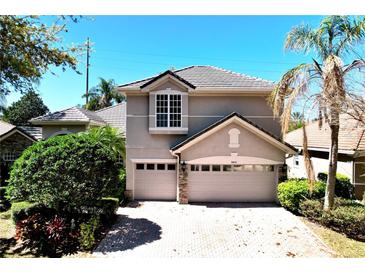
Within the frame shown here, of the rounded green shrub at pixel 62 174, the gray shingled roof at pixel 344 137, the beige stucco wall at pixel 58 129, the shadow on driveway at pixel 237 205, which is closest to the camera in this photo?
the rounded green shrub at pixel 62 174

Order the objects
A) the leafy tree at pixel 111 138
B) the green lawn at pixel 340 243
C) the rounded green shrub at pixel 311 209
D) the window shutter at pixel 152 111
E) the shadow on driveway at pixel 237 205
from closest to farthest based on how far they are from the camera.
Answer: the green lawn at pixel 340 243 → the rounded green shrub at pixel 311 209 → the shadow on driveway at pixel 237 205 → the window shutter at pixel 152 111 → the leafy tree at pixel 111 138

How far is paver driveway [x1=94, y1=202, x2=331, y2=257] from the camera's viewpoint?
281 inches

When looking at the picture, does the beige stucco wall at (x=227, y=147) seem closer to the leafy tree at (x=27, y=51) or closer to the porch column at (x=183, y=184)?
the porch column at (x=183, y=184)

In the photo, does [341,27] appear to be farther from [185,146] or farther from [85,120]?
[85,120]

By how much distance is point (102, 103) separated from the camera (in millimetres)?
33094

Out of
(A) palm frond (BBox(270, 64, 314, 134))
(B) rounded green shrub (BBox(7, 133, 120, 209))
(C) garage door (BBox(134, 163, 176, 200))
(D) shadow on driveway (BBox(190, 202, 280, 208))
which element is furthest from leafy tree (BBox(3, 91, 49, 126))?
(A) palm frond (BBox(270, 64, 314, 134))

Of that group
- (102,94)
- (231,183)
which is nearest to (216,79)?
(231,183)

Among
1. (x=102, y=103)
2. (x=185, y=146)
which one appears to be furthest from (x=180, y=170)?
(x=102, y=103)

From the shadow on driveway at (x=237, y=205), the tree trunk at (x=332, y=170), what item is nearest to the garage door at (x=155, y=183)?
the shadow on driveway at (x=237, y=205)

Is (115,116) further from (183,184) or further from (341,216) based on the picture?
(341,216)

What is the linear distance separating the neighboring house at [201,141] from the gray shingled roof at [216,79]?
63mm

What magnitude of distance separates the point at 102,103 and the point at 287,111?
29.7m

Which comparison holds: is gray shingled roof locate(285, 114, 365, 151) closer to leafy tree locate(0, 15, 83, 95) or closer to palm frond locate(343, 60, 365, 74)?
palm frond locate(343, 60, 365, 74)

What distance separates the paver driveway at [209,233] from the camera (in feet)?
23.5
